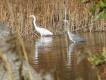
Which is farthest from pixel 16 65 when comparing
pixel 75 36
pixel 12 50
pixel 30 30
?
pixel 30 30

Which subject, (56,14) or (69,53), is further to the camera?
(56,14)

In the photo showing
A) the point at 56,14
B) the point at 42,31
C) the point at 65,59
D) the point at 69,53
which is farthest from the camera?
the point at 56,14

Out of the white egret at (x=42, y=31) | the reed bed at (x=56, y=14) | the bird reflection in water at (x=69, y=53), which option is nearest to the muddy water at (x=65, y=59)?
the bird reflection in water at (x=69, y=53)

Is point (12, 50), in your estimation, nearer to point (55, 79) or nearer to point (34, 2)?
point (55, 79)

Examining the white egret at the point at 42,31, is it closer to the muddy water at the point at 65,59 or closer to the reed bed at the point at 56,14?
the reed bed at the point at 56,14

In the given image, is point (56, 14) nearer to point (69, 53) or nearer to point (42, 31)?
point (42, 31)

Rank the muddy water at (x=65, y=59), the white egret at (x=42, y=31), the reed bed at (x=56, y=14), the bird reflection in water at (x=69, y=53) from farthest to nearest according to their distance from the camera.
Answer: the reed bed at (x=56, y=14), the white egret at (x=42, y=31), the bird reflection in water at (x=69, y=53), the muddy water at (x=65, y=59)

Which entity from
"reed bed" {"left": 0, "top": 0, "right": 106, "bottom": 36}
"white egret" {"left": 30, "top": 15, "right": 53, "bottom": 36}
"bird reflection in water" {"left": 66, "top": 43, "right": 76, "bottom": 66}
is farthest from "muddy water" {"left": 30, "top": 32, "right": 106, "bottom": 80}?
"reed bed" {"left": 0, "top": 0, "right": 106, "bottom": 36}

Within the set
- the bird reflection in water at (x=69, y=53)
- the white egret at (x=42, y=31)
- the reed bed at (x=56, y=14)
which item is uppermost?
the reed bed at (x=56, y=14)

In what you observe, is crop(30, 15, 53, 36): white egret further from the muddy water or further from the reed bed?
the muddy water

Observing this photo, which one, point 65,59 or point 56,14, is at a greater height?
point 56,14

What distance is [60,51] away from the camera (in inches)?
422

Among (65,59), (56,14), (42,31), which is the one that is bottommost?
(65,59)

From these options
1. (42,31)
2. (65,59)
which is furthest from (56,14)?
(65,59)
